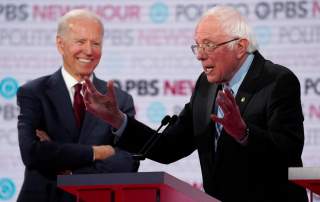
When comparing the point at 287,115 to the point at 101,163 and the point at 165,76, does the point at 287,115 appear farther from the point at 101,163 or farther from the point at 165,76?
the point at 165,76

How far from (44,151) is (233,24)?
51.7 inches

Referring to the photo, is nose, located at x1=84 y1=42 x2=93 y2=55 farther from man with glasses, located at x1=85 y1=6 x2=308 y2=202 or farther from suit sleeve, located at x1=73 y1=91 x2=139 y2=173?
man with glasses, located at x1=85 y1=6 x2=308 y2=202

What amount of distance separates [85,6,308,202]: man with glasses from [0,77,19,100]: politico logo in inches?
76.6

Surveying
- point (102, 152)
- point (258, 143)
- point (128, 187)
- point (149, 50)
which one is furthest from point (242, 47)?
point (149, 50)

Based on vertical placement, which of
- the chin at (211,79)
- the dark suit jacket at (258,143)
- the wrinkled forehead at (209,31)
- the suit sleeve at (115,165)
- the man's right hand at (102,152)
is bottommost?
the suit sleeve at (115,165)

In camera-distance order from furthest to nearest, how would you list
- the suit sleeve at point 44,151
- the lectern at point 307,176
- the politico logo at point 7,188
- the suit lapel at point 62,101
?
1. the politico logo at point 7,188
2. the suit lapel at point 62,101
3. the suit sleeve at point 44,151
4. the lectern at point 307,176

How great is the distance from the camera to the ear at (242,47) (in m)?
4.36

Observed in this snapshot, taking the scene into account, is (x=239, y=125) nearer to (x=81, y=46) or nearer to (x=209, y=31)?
(x=209, y=31)

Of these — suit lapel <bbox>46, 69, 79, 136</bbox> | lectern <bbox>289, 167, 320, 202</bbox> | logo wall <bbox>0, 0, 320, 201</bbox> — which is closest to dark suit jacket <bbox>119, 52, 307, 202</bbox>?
lectern <bbox>289, 167, 320, 202</bbox>

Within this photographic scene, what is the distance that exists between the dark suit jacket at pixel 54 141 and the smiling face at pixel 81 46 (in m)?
0.12

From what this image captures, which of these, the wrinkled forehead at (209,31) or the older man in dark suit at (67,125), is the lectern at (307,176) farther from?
the older man in dark suit at (67,125)

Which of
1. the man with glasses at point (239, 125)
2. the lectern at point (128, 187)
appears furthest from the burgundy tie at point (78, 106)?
the lectern at point (128, 187)

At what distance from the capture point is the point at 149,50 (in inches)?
238

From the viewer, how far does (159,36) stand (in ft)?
19.8
